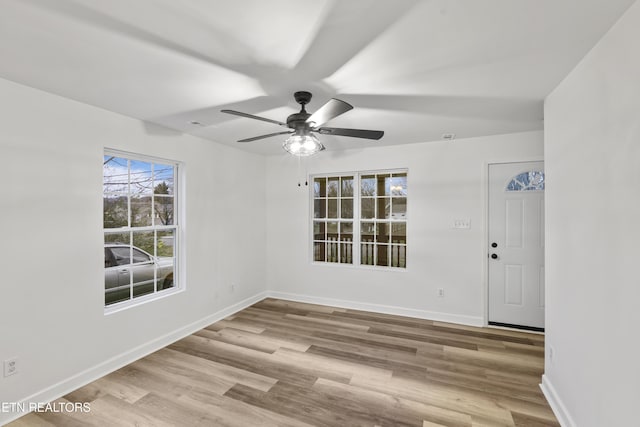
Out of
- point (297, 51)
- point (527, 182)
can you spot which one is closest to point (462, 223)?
point (527, 182)

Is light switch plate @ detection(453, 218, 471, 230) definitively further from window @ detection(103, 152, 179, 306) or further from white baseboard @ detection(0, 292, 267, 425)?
window @ detection(103, 152, 179, 306)

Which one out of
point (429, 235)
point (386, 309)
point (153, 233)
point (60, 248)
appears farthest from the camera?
point (386, 309)

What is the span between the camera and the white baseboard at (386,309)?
405 cm

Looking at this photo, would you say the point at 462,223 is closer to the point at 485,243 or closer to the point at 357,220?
the point at 485,243

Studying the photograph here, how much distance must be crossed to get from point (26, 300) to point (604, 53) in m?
4.23

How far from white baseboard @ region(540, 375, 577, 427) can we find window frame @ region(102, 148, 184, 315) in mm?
3818

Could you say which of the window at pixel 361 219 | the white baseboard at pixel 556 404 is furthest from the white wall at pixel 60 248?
the white baseboard at pixel 556 404

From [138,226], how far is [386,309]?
344 cm

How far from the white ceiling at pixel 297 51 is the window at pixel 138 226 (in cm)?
70

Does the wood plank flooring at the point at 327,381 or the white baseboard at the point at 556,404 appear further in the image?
the wood plank flooring at the point at 327,381

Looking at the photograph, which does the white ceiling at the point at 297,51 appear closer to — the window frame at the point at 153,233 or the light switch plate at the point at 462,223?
the window frame at the point at 153,233

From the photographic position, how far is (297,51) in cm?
182

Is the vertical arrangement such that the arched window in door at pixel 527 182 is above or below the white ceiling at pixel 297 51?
below

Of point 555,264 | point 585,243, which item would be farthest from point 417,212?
point 585,243
